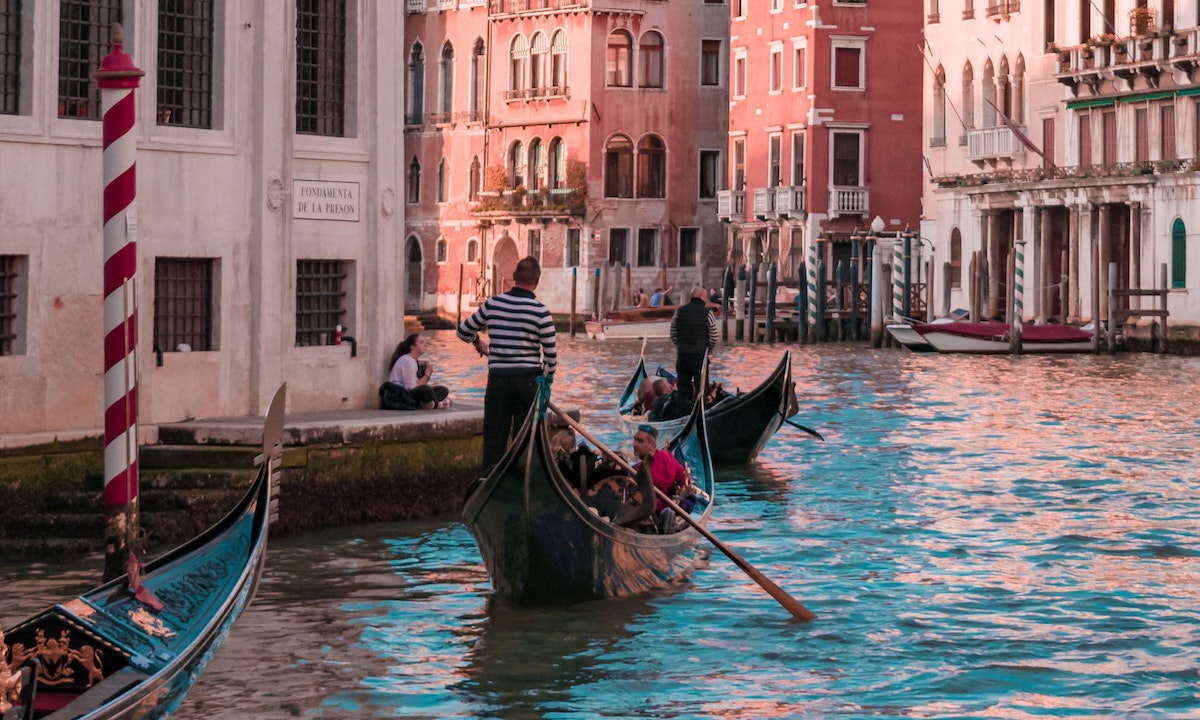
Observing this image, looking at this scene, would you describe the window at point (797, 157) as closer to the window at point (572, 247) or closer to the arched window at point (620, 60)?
the arched window at point (620, 60)

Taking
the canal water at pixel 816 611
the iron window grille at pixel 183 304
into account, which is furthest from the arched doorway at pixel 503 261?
the iron window grille at pixel 183 304

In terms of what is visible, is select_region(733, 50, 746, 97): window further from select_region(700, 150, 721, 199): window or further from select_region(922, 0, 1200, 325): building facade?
select_region(922, 0, 1200, 325): building facade

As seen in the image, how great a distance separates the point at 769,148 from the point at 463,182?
365 inches

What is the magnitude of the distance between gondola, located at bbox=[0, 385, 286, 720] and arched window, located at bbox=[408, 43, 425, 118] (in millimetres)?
44760

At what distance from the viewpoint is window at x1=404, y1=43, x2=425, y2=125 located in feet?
169

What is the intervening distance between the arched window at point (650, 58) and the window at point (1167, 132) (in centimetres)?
1617

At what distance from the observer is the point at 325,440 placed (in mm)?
11570

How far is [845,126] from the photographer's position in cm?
4194

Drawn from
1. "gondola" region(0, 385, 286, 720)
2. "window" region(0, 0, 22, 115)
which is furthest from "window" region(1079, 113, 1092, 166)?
"gondola" region(0, 385, 286, 720)

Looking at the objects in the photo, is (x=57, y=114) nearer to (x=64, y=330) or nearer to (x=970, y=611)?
(x=64, y=330)

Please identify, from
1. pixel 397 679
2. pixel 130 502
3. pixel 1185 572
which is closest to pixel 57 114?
pixel 130 502

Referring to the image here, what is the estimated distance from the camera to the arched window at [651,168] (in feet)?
153

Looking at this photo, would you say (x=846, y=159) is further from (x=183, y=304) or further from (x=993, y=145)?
(x=183, y=304)

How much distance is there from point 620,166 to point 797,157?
529cm
